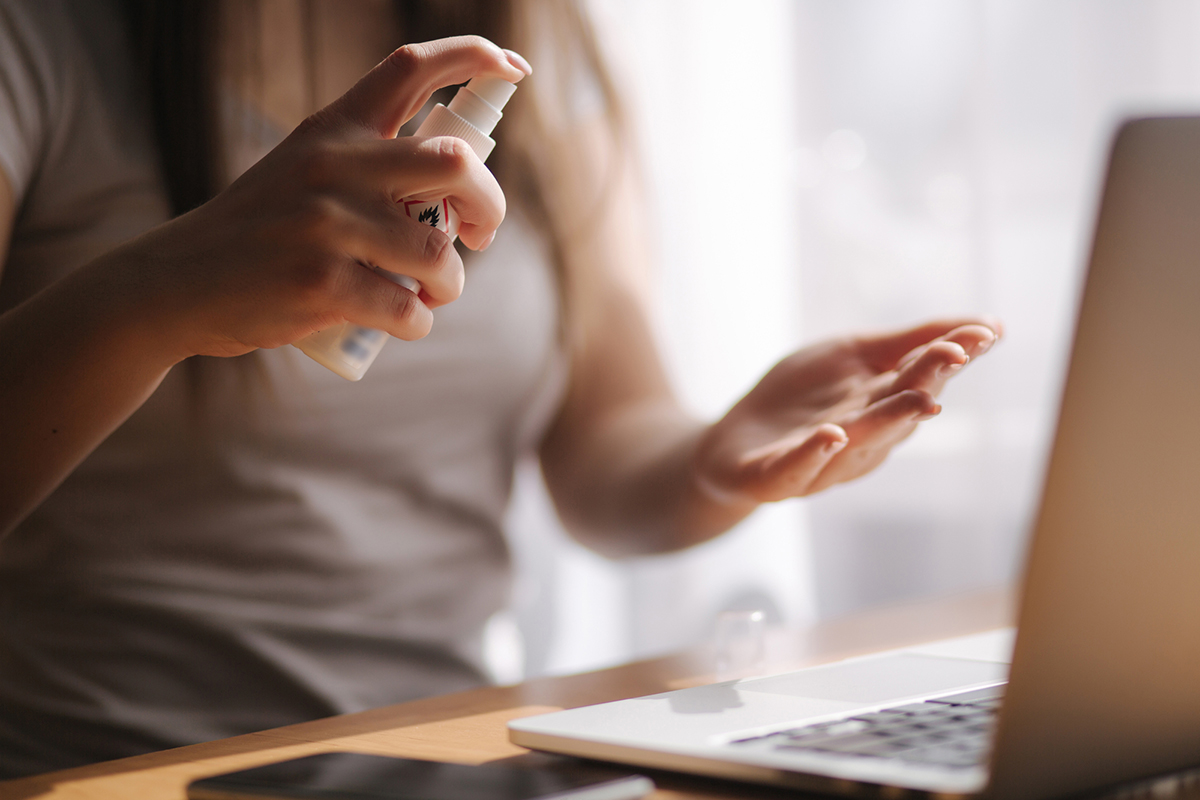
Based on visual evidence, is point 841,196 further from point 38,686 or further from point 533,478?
point 38,686

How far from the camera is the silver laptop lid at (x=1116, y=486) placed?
9.7 inches

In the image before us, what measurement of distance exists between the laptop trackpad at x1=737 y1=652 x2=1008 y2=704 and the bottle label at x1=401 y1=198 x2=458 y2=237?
0.23 m

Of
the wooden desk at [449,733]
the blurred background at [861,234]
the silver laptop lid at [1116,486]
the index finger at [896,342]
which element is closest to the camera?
the silver laptop lid at [1116,486]

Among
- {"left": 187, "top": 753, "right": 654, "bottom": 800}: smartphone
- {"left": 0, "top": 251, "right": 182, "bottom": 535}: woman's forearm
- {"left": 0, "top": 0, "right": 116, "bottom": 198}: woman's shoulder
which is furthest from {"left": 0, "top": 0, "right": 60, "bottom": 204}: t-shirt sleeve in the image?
{"left": 187, "top": 753, "right": 654, "bottom": 800}: smartphone

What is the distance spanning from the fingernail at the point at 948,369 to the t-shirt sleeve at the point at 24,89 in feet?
1.81

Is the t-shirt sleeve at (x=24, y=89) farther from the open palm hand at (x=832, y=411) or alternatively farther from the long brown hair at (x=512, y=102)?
the open palm hand at (x=832, y=411)

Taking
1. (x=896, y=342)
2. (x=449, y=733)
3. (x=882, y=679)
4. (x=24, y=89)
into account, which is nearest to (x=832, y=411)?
(x=896, y=342)

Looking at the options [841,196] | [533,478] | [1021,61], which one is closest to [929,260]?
[841,196]

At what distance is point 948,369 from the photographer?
0.45 meters

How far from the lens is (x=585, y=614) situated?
1.48 metres

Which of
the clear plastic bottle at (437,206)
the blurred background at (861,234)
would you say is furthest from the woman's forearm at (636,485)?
the blurred background at (861,234)

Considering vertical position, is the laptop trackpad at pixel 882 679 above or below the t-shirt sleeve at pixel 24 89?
below

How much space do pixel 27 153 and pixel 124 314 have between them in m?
0.31

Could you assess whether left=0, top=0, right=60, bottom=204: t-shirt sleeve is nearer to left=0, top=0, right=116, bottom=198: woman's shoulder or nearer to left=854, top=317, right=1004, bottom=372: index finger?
left=0, top=0, right=116, bottom=198: woman's shoulder
